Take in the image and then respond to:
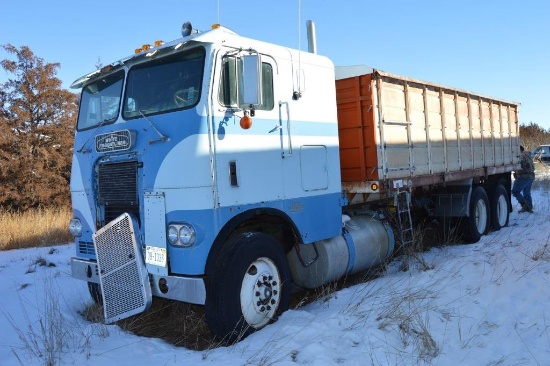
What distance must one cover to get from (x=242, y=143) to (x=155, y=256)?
4.48 feet

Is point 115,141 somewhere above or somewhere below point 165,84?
below

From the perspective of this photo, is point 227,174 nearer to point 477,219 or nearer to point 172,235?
point 172,235

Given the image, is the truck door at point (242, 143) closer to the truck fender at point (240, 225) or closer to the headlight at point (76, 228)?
the truck fender at point (240, 225)

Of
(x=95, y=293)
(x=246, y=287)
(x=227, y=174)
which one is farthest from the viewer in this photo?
(x=95, y=293)

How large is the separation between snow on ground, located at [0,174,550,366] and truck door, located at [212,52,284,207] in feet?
4.39

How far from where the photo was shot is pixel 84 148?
5.16 meters

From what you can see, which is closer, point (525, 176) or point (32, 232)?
point (32, 232)

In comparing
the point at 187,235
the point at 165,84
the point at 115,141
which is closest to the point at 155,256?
the point at 187,235

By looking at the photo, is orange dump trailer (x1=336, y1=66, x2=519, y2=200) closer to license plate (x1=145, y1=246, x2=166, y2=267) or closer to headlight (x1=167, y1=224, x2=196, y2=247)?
headlight (x1=167, y1=224, x2=196, y2=247)

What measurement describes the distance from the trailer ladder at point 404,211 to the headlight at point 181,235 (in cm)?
350

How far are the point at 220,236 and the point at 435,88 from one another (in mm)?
5345

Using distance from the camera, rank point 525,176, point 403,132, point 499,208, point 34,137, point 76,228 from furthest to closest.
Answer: point 34,137 < point 525,176 < point 499,208 < point 403,132 < point 76,228

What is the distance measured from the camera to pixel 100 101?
17.3 feet

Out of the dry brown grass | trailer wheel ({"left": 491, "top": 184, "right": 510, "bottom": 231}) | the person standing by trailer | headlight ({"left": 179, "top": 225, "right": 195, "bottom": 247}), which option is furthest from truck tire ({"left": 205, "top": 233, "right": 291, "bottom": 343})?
the person standing by trailer
